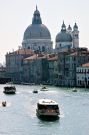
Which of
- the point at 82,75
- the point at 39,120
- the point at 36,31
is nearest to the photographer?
the point at 39,120

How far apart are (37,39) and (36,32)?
1.88 meters

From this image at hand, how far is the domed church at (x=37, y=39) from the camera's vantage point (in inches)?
7121

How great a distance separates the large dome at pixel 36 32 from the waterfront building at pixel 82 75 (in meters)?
57.4

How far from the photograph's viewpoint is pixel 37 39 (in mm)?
181125

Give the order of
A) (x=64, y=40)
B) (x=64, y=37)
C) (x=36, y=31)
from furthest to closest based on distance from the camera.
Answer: (x=36, y=31) → (x=64, y=40) → (x=64, y=37)

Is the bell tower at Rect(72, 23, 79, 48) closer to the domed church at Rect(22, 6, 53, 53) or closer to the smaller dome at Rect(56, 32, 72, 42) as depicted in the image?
the domed church at Rect(22, 6, 53, 53)

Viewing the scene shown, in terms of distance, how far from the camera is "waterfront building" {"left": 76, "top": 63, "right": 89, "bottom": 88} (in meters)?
120

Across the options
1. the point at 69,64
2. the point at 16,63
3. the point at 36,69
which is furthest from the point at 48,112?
the point at 16,63

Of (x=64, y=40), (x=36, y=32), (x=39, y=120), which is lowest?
(x=39, y=120)

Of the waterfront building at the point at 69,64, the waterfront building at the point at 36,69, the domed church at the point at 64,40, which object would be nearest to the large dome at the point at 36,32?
the domed church at the point at 64,40

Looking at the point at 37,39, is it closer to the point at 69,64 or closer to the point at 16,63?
the point at 16,63

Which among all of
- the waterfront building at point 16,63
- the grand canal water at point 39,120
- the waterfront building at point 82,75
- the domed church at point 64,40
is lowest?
the grand canal water at point 39,120

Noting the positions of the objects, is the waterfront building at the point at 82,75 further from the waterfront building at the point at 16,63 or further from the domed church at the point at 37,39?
the domed church at the point at 37,39

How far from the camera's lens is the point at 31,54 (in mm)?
161375
